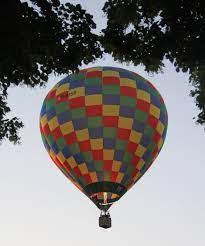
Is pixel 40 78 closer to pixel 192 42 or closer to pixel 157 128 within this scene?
pixel 192 42

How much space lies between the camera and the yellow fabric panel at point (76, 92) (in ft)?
87.6

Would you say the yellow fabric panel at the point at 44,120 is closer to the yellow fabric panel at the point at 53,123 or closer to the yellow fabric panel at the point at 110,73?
the yellow fabric panel at the point at 53,123

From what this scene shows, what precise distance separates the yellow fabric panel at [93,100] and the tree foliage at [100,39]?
36.8ft

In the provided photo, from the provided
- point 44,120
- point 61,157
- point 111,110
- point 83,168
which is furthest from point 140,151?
point 44,120

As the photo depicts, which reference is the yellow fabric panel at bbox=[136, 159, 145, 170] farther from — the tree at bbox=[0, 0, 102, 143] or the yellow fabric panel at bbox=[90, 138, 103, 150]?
the tree at bbox=[0, 0, 102, 143]

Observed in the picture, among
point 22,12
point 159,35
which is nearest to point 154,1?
point 159,35

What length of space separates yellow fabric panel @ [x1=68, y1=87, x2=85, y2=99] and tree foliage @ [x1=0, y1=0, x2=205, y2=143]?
1156 centimetres

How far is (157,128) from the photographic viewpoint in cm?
2703

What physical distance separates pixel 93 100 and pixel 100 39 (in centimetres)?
1169

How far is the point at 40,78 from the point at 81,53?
4.13 feet

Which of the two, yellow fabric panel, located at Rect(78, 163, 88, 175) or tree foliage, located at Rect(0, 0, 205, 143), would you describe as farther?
yellow fabric panel, located at Rect(78, 163, 88, 175)

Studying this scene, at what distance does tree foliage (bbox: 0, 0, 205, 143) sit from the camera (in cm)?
1360

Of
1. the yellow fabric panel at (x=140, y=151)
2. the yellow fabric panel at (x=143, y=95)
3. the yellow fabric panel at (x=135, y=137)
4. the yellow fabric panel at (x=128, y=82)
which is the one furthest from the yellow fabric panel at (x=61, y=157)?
the yellow fabric panel at (x=143, y=95)

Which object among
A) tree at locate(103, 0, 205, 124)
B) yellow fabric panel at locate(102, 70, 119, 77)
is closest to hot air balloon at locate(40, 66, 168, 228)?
yellow fabric panel at locate(102, 70, 119, 77)
